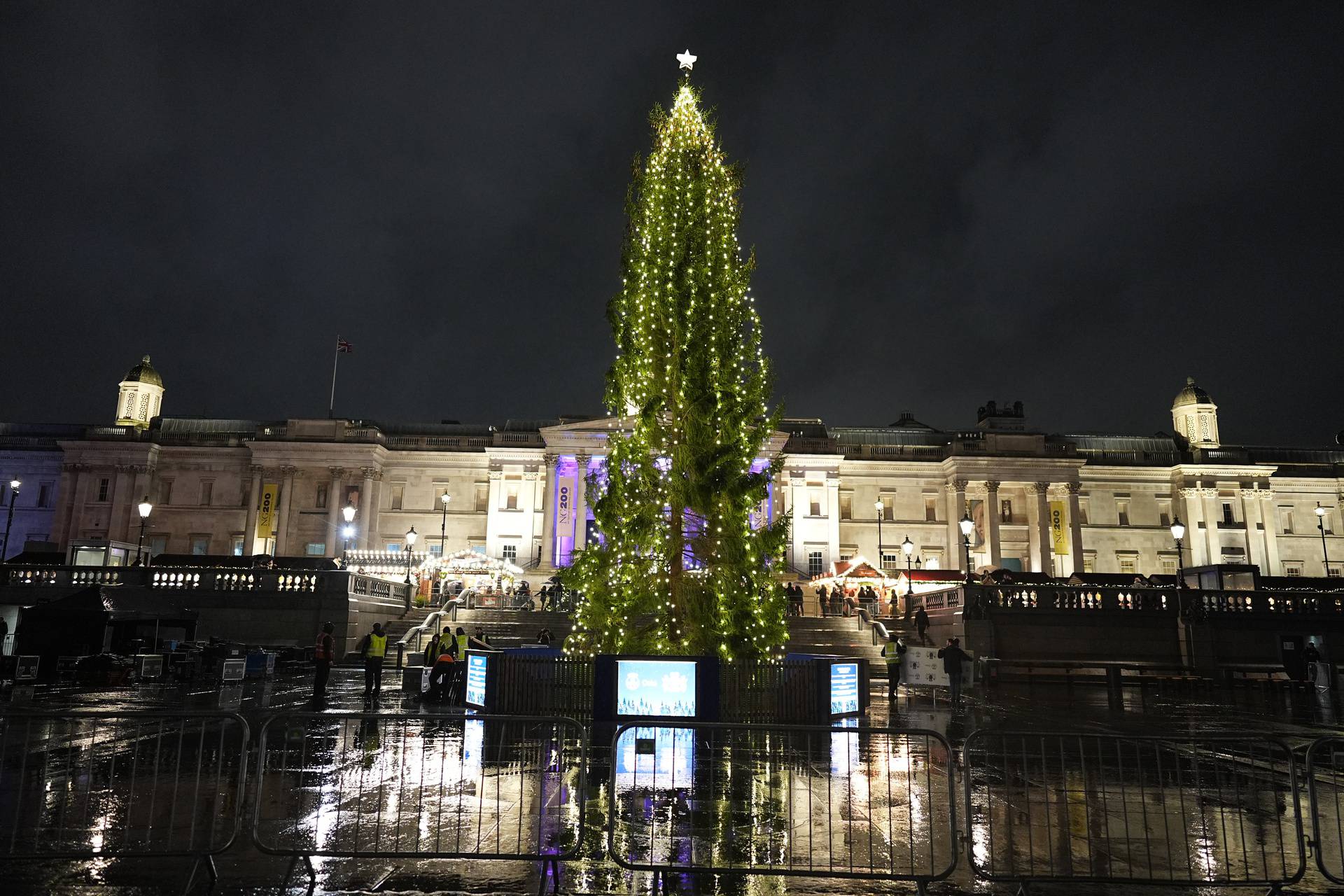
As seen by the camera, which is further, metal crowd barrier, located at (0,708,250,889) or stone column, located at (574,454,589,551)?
stone column, located at (574,454,589,551)

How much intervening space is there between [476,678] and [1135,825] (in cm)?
1193

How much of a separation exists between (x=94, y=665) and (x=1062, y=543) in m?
61.2

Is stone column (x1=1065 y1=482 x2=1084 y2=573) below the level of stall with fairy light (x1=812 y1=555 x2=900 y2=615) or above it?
above

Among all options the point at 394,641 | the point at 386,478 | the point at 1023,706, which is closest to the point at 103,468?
the point at 386,478

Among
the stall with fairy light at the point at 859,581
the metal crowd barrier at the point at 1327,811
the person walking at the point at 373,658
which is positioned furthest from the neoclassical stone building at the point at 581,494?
the metal crowd barrier at the point at 1327,811

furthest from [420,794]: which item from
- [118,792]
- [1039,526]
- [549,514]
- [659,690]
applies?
[1039,526]

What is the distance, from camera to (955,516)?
216ft

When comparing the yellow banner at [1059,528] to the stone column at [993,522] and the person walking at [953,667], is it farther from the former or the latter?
the person walking at [953,667]

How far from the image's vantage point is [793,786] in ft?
31.1

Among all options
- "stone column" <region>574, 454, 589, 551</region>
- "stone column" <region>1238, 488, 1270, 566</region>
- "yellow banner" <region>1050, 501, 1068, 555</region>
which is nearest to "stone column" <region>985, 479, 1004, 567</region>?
"yellow banner" <region>1050, 501, 1068, 555</region>

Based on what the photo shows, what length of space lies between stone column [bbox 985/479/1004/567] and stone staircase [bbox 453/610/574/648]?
130 feet

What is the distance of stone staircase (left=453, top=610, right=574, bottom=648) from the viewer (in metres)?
32.4

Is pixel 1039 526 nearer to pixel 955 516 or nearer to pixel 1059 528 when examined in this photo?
pixel 1059 528

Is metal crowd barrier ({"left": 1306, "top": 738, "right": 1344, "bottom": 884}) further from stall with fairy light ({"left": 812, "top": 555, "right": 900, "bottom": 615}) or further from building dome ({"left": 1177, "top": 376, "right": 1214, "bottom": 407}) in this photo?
building dome ({"left": 1177, "top": 376, "right": 1214, "bottom": 407})
